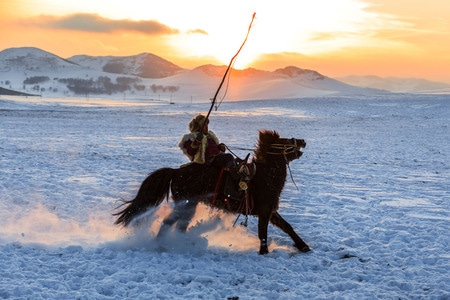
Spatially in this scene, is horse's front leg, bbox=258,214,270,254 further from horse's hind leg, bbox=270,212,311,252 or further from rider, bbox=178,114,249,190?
rider, bbox=178,114,249,190

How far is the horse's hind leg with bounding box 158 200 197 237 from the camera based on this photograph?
6.44m

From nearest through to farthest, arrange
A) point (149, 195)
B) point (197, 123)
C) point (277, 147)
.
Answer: point (149, 195) → point (277, 147) → point (197, 123)

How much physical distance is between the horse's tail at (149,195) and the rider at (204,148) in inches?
20.6

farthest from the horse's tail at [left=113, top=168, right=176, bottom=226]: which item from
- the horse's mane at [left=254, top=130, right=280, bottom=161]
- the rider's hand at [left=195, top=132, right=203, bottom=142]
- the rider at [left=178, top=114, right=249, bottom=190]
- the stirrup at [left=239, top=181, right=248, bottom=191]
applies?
the horse's mane at [left=254, top=130, right=280, bottom=161]

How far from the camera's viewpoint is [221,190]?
20.9ft

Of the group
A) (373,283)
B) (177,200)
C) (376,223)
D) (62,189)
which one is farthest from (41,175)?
(373,283)

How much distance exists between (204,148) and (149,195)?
103 centimetres

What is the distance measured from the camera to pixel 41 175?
441 inches

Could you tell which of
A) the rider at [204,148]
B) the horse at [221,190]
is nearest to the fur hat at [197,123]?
the rider at [204,148]

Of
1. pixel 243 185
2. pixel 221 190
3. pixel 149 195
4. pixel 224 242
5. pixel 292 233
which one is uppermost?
pixel 243 185

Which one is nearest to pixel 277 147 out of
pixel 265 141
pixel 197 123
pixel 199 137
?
pixel 265 141

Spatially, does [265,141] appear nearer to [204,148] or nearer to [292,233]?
[204,148]

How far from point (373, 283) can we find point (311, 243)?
1.53 meters

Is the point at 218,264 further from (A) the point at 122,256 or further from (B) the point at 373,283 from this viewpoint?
(B) the point at 373,283
